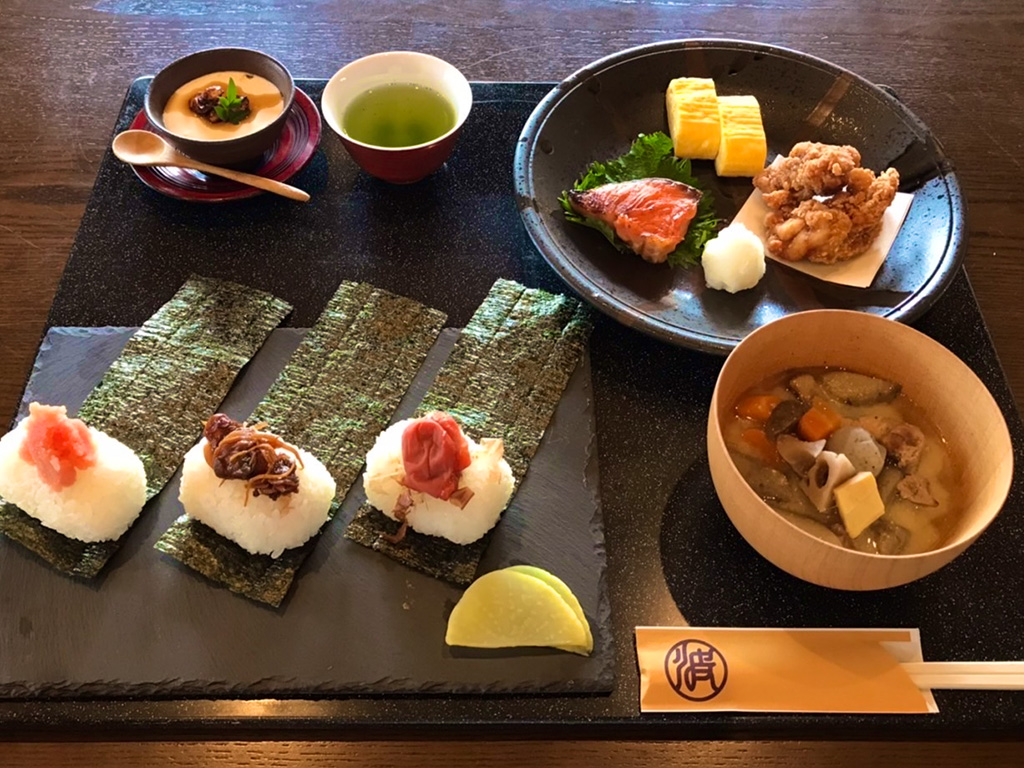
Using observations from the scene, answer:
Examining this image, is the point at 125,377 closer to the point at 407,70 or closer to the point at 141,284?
the point at 141,284

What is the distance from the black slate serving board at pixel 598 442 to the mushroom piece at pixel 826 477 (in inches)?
6.2

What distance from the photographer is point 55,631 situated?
122cm

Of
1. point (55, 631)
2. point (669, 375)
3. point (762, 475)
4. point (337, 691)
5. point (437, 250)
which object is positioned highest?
point (762, 475)

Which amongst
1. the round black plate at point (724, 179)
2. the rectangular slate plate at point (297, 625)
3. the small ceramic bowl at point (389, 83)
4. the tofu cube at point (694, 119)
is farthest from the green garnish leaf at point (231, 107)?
the tofu cube at point (694, 119)

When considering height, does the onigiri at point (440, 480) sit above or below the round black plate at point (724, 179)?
below

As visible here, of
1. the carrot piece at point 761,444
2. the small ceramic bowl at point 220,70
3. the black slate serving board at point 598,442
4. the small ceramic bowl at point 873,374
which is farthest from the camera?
the small ceramic bowl at point 220,70

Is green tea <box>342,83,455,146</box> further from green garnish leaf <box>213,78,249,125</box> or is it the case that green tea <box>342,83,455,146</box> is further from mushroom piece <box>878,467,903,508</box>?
mushroom piece <box>878,467,903,508</box>

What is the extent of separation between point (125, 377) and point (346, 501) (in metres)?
0.51

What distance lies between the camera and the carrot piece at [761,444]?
1.29 m

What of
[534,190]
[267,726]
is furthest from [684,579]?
[534,190]

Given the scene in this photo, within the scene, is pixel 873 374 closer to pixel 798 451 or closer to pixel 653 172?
pixel 798 451

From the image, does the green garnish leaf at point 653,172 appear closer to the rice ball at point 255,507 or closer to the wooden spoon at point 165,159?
the wooden spoon at point 165,159

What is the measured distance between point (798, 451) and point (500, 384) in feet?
1.78

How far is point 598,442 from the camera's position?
Result: 146cm
